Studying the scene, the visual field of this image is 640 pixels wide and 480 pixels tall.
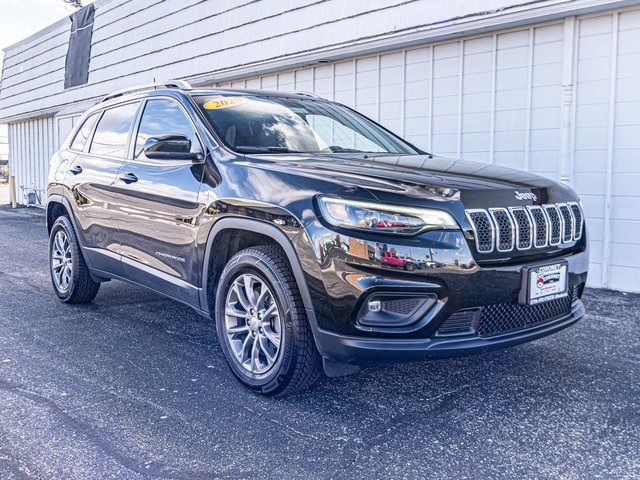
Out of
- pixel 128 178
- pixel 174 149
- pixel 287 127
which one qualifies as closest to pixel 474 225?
pixel 287 127

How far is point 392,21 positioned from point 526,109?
2.01 m

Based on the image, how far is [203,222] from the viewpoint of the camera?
12.3 feet

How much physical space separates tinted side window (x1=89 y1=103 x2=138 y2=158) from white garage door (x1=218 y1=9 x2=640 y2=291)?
3873 millimetres

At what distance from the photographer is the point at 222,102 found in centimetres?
425

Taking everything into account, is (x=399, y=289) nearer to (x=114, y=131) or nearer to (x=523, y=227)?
(x=523, y=227)

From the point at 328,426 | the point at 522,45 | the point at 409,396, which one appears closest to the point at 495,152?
the point at 522,45

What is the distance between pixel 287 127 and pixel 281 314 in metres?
1.50

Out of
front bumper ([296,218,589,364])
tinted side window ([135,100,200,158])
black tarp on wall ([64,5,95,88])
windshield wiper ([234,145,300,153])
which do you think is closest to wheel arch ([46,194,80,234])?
tinted side window ([135,100,200,158])

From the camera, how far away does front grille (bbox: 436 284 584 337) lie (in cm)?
300

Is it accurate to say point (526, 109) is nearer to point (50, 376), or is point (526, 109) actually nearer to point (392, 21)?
point (392, 21)

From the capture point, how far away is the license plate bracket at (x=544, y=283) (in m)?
3.11

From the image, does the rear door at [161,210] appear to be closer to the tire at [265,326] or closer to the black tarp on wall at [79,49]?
the tire at [265,326]

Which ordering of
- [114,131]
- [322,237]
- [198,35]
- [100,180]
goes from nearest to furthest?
1. [322,237]
2. [100,180]
3. [114,131]
4. [198,35]

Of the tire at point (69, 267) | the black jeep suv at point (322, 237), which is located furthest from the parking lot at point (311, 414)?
the tire at point (69, 267)
